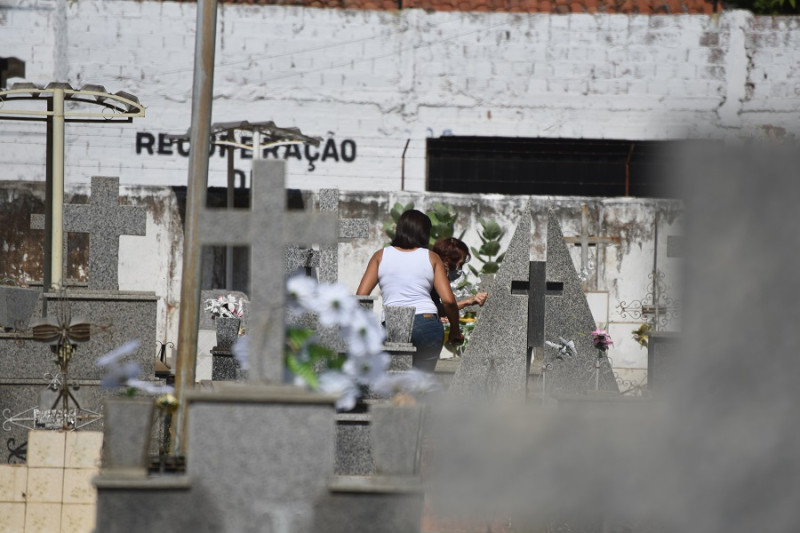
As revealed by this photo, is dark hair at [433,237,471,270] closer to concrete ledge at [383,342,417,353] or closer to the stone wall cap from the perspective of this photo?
concrete ledge at [383,342,417,353]

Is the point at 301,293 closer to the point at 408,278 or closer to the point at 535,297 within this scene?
the point at 408,278

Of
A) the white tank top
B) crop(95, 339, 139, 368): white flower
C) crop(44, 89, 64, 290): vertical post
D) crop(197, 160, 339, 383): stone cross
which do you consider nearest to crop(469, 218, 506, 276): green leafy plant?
crop(44, 89, 64, 290): vertical post

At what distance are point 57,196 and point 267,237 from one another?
5.18 meters

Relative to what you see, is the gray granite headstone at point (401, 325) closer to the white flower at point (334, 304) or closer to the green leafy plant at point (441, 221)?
the white flower at point (334, 304)

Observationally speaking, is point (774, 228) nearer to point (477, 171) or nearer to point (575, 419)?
point (575, 419)

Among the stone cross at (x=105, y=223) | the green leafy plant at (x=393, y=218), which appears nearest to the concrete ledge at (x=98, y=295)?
the stone cross at (x=105, y=223)

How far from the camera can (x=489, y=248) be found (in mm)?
14859

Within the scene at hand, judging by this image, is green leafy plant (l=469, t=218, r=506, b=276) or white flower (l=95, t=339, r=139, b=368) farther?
green leafy plant (l=469, t=218, r=506, b=276)

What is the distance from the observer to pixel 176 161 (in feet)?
58.3

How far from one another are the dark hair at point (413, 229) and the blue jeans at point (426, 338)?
1.54 feet

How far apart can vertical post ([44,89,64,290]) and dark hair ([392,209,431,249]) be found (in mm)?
2580

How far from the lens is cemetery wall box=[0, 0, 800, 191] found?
58.2 feet

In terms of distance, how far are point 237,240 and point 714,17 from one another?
47.9 feet

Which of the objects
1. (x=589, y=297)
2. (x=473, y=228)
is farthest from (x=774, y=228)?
(x=473, y=228)
